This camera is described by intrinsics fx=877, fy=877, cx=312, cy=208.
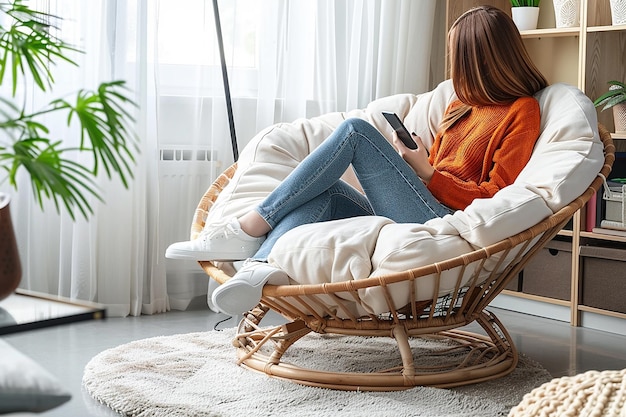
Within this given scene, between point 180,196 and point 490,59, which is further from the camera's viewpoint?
point 180,196

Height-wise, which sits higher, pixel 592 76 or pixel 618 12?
pixel 618 12

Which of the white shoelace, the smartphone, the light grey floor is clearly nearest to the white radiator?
the light grey floor

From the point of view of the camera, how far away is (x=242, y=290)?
2.30 meters

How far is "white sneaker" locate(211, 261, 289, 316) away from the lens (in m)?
2.29

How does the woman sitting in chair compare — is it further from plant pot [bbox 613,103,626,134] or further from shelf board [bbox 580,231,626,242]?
shelf board [bbox 580,231,626,242]

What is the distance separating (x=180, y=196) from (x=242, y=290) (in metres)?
1.40

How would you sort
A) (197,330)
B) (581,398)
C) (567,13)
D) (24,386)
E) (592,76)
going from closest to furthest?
(24,386) → (581,398) → (197,330) → (592,76) → (567,13)

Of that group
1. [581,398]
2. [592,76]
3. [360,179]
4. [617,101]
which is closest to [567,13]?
[592,76]

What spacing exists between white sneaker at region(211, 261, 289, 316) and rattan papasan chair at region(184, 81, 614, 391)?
0.04 metres

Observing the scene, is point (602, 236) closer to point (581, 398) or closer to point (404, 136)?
point (404, 136)

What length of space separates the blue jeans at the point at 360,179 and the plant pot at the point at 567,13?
1390 mm

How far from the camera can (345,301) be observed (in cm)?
236

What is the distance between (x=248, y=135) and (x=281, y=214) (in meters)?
1.26

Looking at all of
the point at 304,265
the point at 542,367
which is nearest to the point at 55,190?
the point at 304,265
